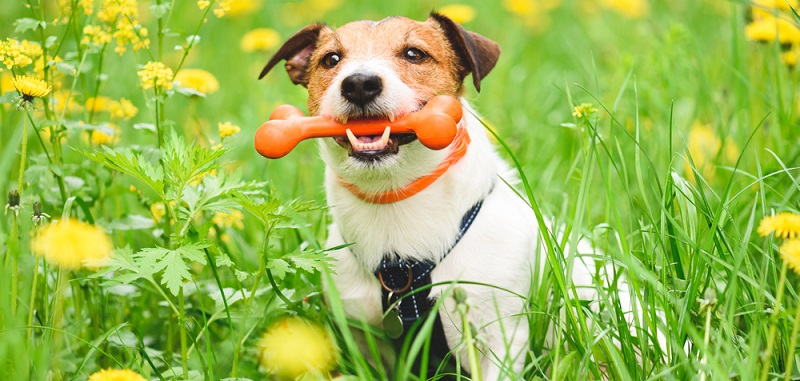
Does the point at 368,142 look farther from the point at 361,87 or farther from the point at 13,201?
the point at 13,201

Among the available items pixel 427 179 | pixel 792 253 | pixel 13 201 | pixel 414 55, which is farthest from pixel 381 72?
pixel 792 253

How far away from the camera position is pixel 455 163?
121 inches

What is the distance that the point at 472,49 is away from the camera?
3.21 m

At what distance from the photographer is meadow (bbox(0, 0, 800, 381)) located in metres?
2.39

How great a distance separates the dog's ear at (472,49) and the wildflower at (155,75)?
1.08 m

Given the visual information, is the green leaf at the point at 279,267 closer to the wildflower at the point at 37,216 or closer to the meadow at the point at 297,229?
the meadow at the point at 297,229

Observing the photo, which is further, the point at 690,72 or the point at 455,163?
the point at 690,72

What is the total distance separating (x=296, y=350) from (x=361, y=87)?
91cm

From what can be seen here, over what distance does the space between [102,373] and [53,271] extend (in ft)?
3.64

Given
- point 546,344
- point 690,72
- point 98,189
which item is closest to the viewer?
point 546,344

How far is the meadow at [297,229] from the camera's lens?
2.39m

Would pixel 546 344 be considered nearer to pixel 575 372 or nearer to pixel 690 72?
pixel 575 372

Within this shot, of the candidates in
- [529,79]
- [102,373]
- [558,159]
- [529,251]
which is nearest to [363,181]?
[529,251]

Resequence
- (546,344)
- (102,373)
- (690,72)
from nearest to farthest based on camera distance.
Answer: (102,373)
(546,344)
(690,72)
